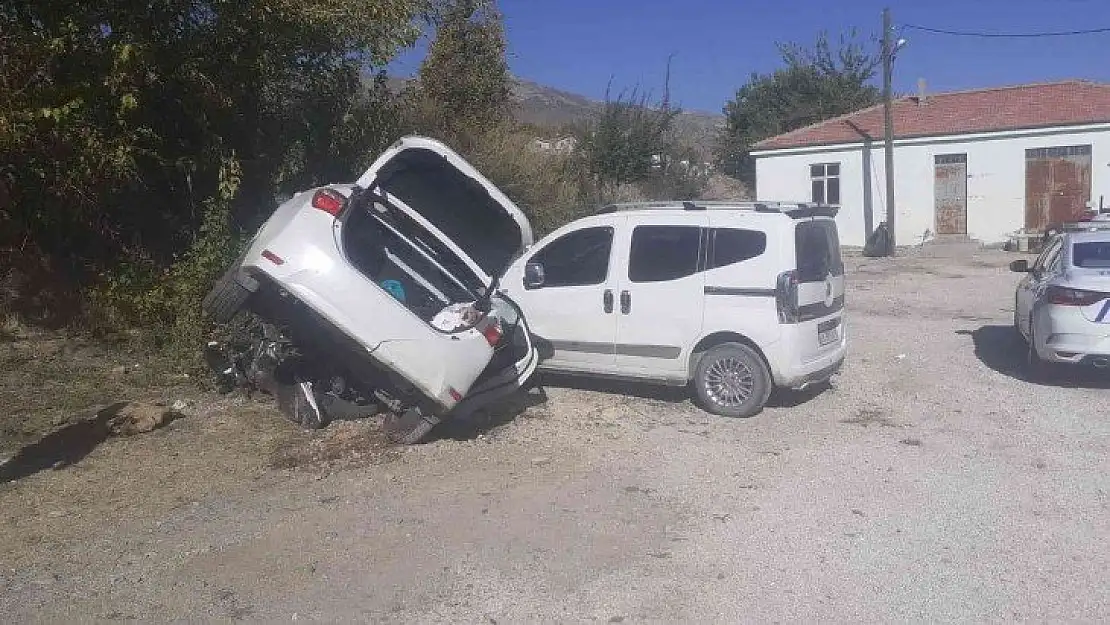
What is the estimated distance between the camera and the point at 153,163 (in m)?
10.2

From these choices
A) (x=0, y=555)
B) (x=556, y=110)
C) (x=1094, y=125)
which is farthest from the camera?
(x=556, y=110)

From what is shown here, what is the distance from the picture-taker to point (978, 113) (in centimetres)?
2906

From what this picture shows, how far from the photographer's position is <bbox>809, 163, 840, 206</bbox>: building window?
3031cm

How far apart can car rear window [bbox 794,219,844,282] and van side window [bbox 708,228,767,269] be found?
12.0 inches

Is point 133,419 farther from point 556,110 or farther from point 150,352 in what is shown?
point 556,110

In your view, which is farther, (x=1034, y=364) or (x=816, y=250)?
(x=1034, y=364)

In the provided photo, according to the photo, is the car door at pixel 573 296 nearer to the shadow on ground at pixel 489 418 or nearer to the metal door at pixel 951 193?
the shadow on ground at pixel 489 418

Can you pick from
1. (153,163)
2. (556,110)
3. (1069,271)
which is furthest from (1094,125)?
(556,110)

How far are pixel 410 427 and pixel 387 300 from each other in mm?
1036

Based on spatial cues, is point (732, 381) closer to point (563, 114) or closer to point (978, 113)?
point (978, 113)

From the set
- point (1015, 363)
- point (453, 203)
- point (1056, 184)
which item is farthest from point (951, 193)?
point (453, 203)

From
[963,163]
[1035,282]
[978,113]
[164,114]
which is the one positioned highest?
[978,113]

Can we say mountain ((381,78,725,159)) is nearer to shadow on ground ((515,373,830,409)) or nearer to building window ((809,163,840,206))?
building window ((809,163,840,206))

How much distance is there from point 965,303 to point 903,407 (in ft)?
25.7
